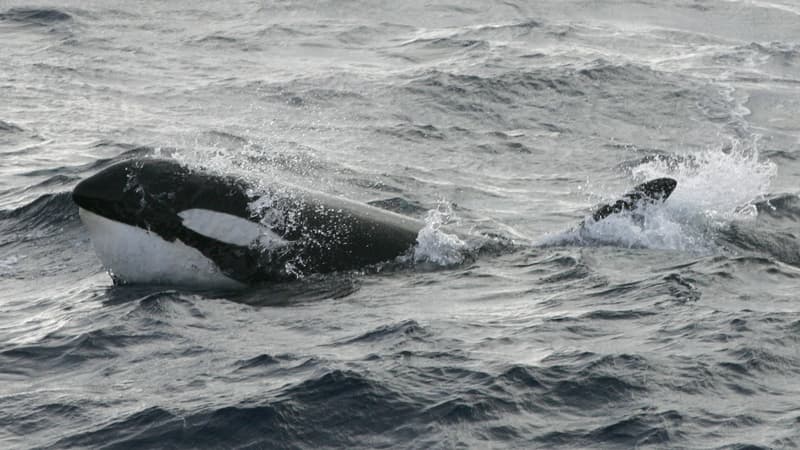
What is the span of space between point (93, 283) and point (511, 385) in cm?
543

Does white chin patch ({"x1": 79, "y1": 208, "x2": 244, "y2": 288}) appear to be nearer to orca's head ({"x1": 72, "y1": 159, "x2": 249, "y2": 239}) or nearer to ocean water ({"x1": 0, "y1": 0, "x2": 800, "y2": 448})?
orca's head ({"x1": 72, "y1": 159, "x2": 249, "y2": 239})

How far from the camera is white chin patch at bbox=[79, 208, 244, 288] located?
39.8ft

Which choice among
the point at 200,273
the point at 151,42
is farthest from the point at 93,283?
the point at 151,42

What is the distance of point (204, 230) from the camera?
12148 millimetres

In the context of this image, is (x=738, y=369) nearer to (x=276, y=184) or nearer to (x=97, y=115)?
(x=276, y=184)

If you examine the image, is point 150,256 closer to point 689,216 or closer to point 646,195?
point 646,195

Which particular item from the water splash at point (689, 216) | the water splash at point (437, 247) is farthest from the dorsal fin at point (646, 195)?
the water splash at point (437, 247)

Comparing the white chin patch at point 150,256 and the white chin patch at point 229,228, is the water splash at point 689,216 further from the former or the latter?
the white chin patch at point 150,256

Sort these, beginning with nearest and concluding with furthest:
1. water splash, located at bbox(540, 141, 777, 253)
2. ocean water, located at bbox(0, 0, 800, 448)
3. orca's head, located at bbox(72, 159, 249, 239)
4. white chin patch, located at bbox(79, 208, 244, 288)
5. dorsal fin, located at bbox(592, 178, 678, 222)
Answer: ocean water, located at bbox(0, 0, 800, 448) < orca's head, located at bbox(72, 159, 249, 239) < white chin patch, located at bbox(79, 208, 244, 288) < dorsal fin, located at bbox(592, 178, 678, 222) < water splash, located at bbox(540, 141, 777, 253)

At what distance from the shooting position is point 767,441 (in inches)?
323

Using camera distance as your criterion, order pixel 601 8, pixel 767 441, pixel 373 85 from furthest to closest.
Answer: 1. pixel 601 8
2. pixel 373 85
3. pixel 767 441

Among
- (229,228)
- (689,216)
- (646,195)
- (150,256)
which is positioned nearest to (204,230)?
(229,228)

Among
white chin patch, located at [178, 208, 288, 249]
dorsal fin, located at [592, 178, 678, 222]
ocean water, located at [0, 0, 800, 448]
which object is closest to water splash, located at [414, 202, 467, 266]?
ocean water, located at [0, 0, 800, 448]

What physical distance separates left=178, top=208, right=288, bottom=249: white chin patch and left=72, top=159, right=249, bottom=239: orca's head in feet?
0.21
